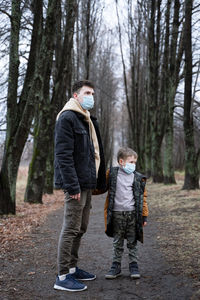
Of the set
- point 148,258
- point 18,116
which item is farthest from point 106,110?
point 148,258

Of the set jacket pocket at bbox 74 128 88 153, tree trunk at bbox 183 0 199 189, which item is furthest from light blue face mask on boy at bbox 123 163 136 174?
tree trunk at bbox 183 0 199 189

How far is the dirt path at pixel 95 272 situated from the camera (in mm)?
3277

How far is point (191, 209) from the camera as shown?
8.52 meters

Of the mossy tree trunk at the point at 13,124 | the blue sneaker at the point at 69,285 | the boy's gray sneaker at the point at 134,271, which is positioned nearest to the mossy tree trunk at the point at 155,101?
the mossy tree trunk at the point at 13,124

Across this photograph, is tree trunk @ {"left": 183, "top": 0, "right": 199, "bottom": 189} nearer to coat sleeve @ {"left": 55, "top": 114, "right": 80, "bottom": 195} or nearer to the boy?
the boy

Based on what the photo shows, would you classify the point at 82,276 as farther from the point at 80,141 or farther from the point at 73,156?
the point at 80,141

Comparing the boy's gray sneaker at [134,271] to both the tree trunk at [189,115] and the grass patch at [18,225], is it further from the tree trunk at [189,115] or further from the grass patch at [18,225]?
the tree trunk at [189,115]

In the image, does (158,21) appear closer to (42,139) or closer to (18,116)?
(42,139)

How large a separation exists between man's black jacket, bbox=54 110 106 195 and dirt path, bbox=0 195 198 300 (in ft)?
3.56

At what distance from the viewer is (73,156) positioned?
3555mm

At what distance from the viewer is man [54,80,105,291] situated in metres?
3.39

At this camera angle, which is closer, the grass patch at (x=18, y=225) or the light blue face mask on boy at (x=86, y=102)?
the light blue face mask on boy at (x=86, y=102)

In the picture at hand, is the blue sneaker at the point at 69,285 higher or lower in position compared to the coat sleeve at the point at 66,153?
lower

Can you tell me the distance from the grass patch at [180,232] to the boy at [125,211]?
0.72 metres
